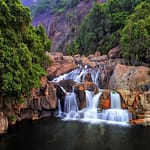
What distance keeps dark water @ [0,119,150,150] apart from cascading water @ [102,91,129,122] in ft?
6.75

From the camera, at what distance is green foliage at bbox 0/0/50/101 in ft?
61.7

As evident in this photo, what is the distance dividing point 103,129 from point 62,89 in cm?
914

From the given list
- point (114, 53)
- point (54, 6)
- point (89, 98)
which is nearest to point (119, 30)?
point (114, 53)

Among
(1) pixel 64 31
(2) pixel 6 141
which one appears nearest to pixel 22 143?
(2) pixel 6 141

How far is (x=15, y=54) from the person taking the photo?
19.7m

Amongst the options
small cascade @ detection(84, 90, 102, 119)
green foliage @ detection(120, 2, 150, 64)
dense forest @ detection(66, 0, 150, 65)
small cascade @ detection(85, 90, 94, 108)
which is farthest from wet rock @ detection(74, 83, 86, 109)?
dense forest @ detection(66, 0, 150, 65)

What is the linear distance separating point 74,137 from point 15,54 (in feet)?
25.6

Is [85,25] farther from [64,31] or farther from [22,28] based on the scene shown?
[22,28]

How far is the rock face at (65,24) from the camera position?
66.0 metres

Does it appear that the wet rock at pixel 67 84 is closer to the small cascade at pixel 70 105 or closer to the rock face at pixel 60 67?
the small cascade at pixel 70 105

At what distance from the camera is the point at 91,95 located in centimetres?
2925

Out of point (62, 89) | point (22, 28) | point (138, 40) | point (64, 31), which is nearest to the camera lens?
point (22, 28)

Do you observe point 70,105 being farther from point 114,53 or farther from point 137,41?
point 114,53

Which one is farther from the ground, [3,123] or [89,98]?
[89,98]
